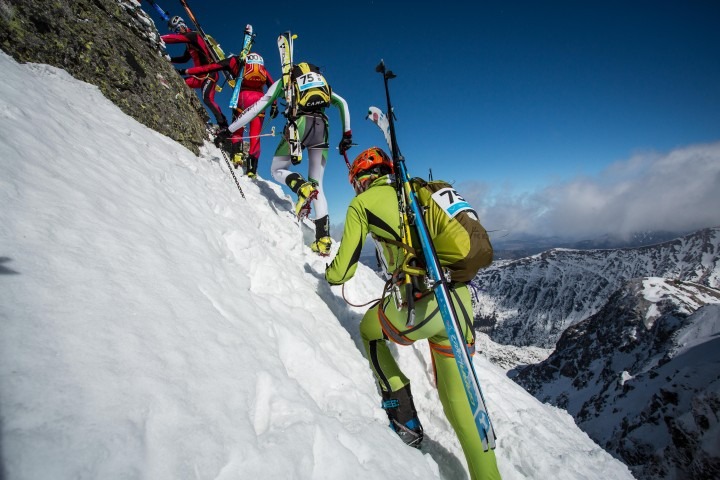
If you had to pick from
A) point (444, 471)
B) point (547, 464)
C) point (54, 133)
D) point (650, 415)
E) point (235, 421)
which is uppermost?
point (54, 133)

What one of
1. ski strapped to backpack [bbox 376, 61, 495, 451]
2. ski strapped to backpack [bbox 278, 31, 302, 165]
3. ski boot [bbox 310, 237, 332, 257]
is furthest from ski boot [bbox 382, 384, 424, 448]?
ski strapped to backpack [bbox 278, 31, 302, 165]

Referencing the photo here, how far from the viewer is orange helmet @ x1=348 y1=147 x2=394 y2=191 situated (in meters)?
5.45

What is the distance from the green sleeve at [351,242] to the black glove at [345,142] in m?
4.67

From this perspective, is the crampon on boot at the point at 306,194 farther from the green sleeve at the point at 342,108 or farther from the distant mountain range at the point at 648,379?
the distant mountain range at the point at 648,379

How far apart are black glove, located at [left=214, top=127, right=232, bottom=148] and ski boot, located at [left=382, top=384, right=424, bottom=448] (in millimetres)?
7834

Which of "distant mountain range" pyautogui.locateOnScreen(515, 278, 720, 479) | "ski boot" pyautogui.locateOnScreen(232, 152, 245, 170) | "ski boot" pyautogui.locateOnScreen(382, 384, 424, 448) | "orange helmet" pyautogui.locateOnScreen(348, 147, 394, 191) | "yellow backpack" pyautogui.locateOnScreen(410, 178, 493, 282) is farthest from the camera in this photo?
"distant mountain range" pyautogui.locateOnScreen(515, 278, 720, 479)

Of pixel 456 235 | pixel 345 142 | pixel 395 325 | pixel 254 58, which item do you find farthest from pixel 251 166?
pixel 456 235

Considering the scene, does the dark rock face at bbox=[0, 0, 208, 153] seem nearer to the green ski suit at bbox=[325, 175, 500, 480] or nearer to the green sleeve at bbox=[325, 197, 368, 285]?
the green sleeve at bbox=[325, 197, 368, 285]

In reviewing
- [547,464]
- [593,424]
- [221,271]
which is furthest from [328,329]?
[593,424]

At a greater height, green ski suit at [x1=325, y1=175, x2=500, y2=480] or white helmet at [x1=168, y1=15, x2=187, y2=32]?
white helmet at [x1=168, y1=15, x2=187, y2=32]

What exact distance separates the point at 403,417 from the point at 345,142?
279 inches

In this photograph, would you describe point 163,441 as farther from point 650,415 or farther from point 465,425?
point 650,415

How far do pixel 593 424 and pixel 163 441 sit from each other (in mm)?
89502

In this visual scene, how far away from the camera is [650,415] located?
45.1 m
